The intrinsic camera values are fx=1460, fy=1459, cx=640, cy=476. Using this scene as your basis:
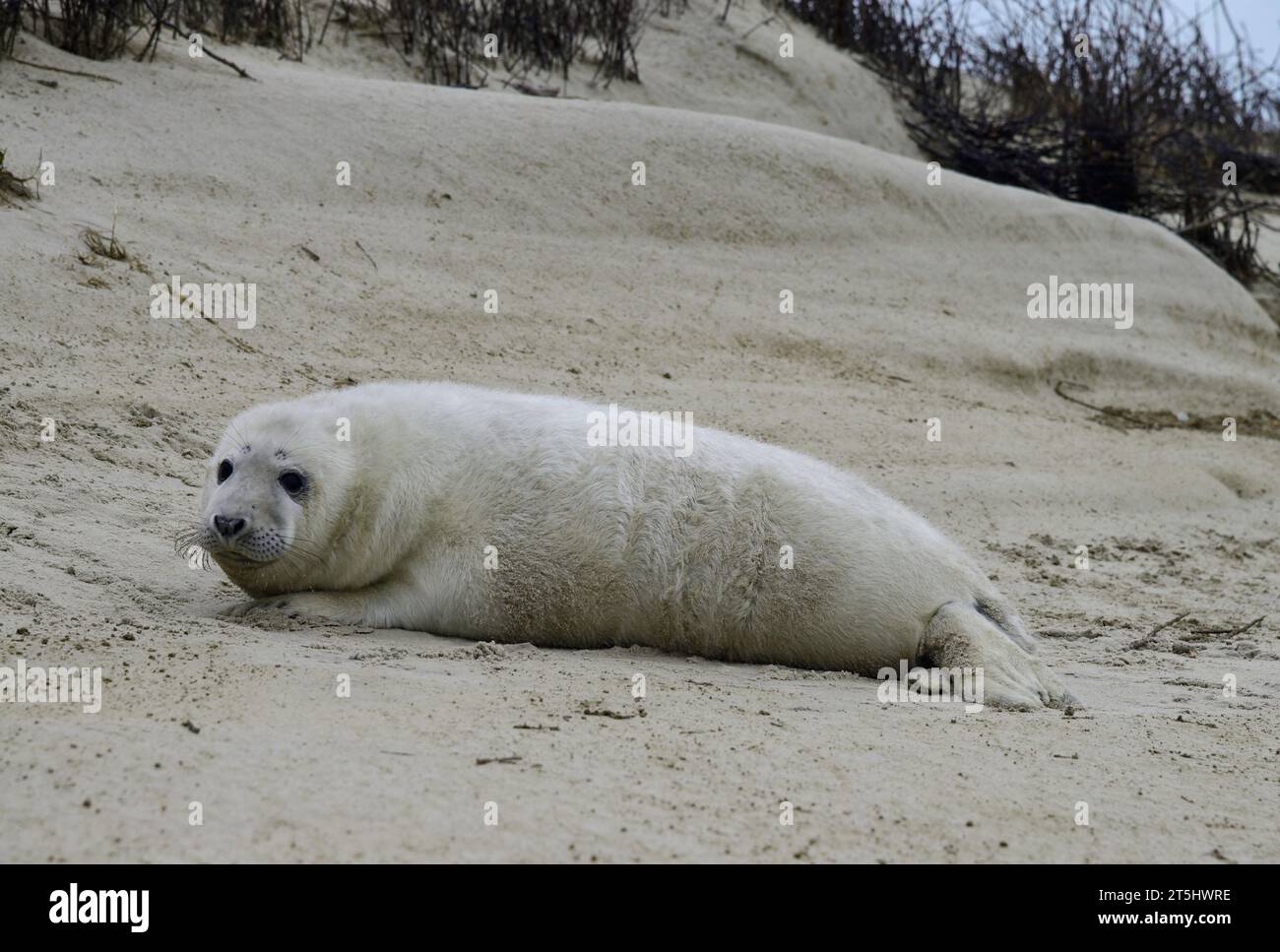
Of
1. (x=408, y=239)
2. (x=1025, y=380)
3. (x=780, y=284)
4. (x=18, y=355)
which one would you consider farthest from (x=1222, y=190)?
(x=18, y=355)

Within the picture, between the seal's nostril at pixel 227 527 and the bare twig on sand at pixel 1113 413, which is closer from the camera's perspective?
the seal's nostril at pixel 227 527

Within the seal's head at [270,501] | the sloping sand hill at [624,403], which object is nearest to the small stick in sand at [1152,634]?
the sloping sand hill at [624,403]

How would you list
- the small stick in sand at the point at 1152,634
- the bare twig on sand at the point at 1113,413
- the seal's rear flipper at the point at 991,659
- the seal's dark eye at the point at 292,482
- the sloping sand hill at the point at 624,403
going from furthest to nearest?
the bare twig on sand at the point at 1113,413
the small stick in sand at the point at 1152,634
the seal's dark eye at the point at 292,482
the seal's rear flipper at the point at 991,659
the sloping sand hill at the point at 624,403

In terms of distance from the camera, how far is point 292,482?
4.24m

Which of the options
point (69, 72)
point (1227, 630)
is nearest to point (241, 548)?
point (1227, 630)

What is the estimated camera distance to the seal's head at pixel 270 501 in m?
4.11

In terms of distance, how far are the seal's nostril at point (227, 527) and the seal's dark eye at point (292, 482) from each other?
0.20m

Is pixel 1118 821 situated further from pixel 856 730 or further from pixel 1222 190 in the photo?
pixel 1222 190

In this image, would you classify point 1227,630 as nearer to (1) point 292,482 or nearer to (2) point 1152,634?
(2) point 1152,634

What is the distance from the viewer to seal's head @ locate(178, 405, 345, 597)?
411 centimetres

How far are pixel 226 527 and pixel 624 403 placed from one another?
2.86 meters

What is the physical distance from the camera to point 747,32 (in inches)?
443

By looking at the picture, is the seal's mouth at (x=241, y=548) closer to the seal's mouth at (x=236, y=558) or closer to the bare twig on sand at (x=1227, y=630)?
the seal's mouth at (x=236, y=558)
